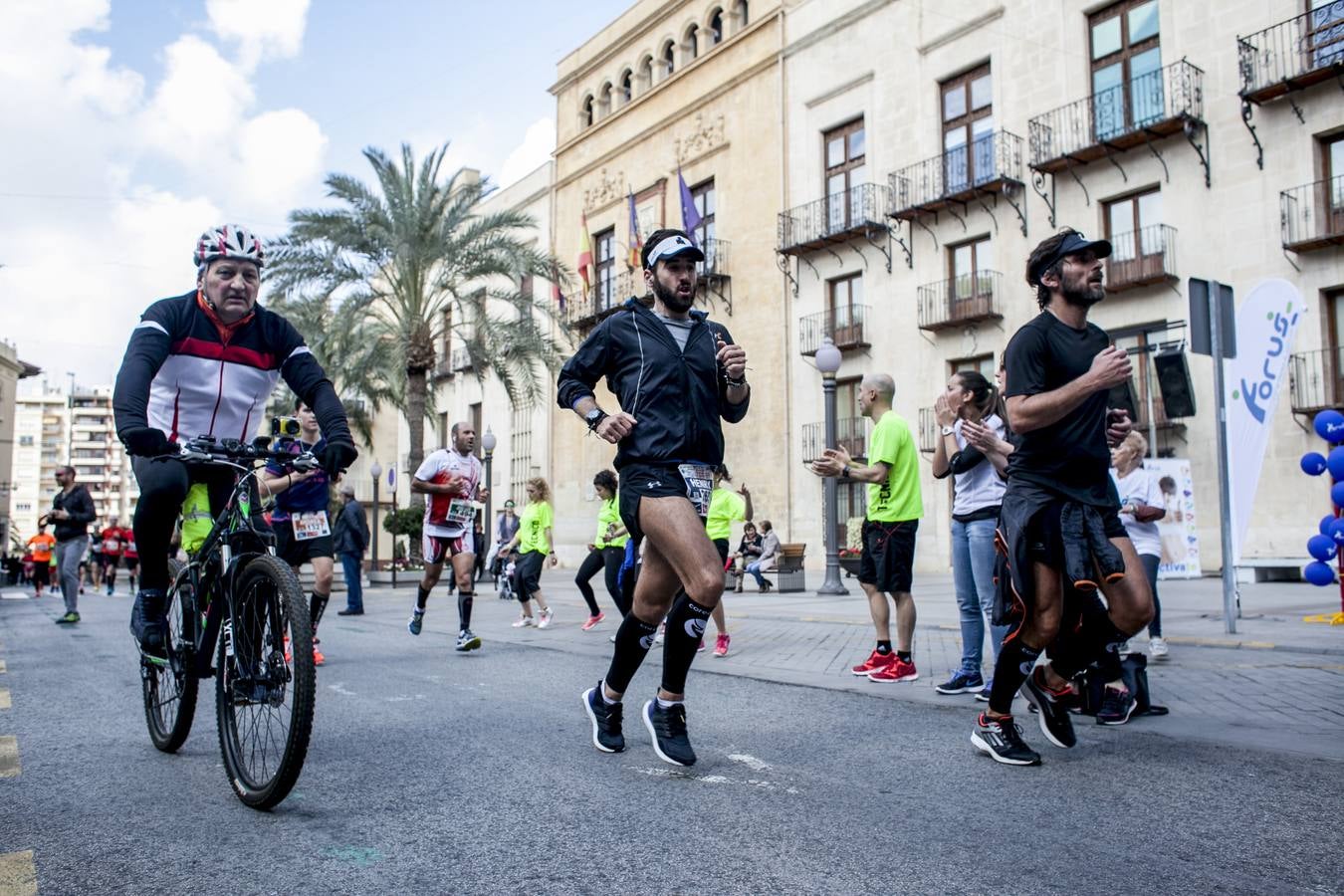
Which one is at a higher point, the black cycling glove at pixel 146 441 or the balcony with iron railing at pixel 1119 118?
the balcony with iron railing at pixel 1119 118

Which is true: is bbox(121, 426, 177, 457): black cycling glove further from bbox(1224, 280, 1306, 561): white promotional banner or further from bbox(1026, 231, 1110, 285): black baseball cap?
bbox(1224, 280, 1306, 561): white promotional banner

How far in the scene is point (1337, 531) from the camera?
10.9m

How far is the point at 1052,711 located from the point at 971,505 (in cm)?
187

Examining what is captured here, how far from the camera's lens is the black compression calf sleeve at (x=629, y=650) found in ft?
14.3

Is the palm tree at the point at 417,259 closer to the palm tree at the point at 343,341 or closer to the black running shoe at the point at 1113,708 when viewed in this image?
the palm tree at the point at 343,341

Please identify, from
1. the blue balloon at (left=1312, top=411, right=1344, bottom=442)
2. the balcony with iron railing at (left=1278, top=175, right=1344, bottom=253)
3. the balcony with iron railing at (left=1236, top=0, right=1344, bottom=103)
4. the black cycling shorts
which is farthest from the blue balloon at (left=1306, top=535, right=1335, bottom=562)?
the balcony with iron railing at (left=1236, top=0, right=1344, bottom=103)

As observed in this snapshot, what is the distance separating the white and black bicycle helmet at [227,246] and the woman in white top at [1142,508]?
17.5 feet

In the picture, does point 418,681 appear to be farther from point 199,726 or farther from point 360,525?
point 360,525

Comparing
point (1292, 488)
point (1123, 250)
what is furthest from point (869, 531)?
point (1123, 250)

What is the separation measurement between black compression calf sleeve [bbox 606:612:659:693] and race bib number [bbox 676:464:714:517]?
20.5 inches

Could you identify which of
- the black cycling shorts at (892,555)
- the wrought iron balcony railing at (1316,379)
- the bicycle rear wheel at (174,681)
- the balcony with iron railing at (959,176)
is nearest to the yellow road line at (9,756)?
the bicycle rear wheel at (174,681)

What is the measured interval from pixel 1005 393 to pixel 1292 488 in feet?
57.4

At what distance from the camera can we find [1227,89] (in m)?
20.3

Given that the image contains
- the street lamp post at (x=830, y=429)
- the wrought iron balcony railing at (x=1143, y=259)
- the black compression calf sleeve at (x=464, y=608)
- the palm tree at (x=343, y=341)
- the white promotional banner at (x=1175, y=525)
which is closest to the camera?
the white promotional banner at (x=1175, y=525)
